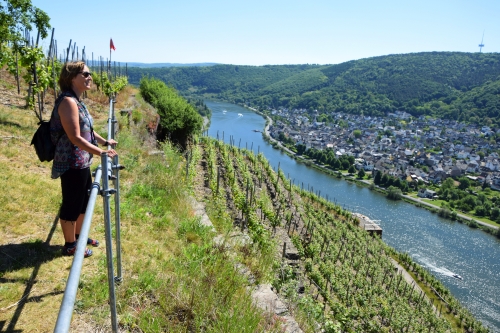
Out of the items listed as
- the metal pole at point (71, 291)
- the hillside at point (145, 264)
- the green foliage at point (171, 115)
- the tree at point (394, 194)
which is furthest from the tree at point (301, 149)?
the metal pole at point (71, 291)

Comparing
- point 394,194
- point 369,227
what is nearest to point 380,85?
point 394,194

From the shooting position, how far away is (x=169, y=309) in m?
2.16

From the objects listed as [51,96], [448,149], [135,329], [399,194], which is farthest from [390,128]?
[135,329]

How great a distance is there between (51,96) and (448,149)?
69.9m

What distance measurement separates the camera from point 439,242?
97.2 ft

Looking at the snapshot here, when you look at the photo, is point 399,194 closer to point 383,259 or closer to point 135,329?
point 383,259

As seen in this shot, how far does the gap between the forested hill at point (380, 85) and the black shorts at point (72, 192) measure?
94466mm

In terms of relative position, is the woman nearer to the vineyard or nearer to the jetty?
the vineyard

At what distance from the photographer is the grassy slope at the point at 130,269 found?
6.59 feet

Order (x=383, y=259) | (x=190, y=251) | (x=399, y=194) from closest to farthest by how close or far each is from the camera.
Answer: (x=190, y=251), (x=383, y=259), (x=399, y=194)

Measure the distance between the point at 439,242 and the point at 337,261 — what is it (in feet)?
62.6

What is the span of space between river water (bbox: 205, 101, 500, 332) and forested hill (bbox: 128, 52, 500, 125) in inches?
2277

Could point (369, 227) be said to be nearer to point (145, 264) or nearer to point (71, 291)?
point (145, 264)

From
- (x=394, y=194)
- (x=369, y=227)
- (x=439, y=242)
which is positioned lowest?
(x=439, y=242)
